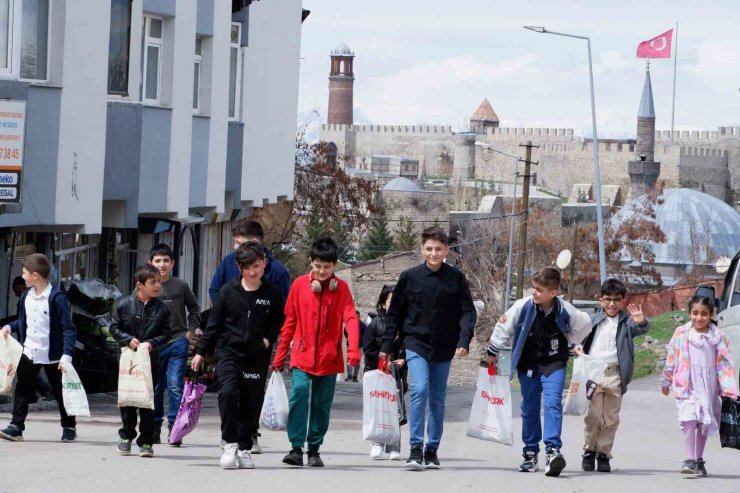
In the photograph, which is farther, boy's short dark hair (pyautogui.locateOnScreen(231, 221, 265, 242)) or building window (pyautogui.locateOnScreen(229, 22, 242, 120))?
building window (pyautogui.locateOnScreen(229, 22, 242, 120))

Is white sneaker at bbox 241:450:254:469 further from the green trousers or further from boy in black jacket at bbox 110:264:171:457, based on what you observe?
boy in black jacket at bbox 110:264:171:457

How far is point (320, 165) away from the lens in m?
50.8

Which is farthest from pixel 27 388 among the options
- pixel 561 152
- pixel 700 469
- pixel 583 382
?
pixel 561 152

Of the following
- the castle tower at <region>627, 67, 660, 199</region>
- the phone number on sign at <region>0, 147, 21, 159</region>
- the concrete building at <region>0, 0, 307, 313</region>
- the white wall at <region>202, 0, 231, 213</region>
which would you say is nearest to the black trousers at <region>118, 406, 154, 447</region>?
the phone number on sign at <region>0, 147, 21, 159</region>

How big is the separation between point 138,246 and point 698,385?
13.8 meters

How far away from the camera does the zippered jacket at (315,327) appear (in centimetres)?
1038

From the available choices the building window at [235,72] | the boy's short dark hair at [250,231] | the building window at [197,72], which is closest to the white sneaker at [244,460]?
the boy's short dark hair at [250,231]

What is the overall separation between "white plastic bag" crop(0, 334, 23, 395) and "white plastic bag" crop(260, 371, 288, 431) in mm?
2212

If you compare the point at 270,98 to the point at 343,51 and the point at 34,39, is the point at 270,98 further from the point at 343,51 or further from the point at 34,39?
the point at 343,51

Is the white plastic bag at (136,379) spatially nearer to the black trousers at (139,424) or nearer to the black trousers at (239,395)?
the black trousers at (139,424)

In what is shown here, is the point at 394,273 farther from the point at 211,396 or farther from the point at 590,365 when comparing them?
the point at 590,365

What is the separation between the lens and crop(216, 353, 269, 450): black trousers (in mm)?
10281

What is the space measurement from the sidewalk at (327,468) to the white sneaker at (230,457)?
0.09 metres

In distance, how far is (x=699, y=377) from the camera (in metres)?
11.1
